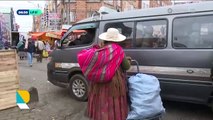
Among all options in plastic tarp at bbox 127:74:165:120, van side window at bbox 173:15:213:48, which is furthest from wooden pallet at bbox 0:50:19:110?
van side window at bbox 173:15:213:48

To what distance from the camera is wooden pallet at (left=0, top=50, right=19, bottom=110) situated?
6.17 m

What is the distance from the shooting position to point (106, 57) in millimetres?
3537

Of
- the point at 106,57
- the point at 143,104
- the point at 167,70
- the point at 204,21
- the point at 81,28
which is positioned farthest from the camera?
the point at 81,28

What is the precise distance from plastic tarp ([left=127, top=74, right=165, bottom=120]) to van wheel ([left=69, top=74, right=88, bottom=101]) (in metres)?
3.21

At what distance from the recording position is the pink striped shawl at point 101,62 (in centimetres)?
354

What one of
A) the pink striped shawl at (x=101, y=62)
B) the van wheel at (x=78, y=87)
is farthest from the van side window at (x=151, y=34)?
→ the pink striped shawl at (x=101, y=62)

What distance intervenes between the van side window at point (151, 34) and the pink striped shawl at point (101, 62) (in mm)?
2468

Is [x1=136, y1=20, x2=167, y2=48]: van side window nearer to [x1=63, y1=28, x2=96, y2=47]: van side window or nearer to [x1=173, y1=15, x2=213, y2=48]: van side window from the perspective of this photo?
[x1=173, y1=15, x2=213, y2=48]: van side window

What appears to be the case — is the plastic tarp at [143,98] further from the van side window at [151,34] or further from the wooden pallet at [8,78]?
the wooden pallet at [8,78]

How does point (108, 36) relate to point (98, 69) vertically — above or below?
above

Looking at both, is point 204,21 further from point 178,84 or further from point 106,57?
point 106,57

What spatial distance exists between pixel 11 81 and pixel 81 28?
7.03 ft

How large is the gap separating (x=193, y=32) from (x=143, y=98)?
2263 mm

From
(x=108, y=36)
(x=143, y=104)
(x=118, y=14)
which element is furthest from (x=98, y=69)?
(x=118, y=14)
